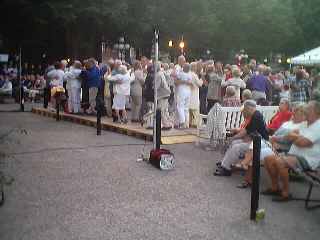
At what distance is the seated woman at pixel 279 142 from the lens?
8.25 metres

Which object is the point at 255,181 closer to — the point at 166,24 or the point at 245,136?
the point at 245,136

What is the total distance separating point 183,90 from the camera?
14.2 meters

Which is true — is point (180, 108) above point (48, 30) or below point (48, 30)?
below

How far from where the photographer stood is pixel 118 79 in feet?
48.9

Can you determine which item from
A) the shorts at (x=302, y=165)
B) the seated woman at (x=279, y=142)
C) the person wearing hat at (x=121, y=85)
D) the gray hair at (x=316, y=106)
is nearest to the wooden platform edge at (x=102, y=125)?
the person wearing hat at (x=121, y=85)

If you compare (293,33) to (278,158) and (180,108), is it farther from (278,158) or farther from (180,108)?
(278,158)

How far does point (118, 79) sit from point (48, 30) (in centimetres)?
2033

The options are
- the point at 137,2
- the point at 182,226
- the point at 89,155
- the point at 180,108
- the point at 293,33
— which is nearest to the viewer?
the point at 182,226

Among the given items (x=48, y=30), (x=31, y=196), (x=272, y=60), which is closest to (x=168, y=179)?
(x=31, y=196)

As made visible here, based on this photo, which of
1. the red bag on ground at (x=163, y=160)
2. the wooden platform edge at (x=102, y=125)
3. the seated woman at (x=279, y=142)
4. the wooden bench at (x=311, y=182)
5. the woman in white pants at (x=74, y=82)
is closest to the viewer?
the wooden bench at (x=311, y=182)

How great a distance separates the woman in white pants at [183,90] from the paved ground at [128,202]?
2.68 m

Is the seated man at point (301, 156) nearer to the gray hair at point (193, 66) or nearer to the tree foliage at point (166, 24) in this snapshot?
the gray hair at point (193, 66)

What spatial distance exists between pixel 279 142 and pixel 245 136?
61cm

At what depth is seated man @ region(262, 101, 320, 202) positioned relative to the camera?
25.1ft
